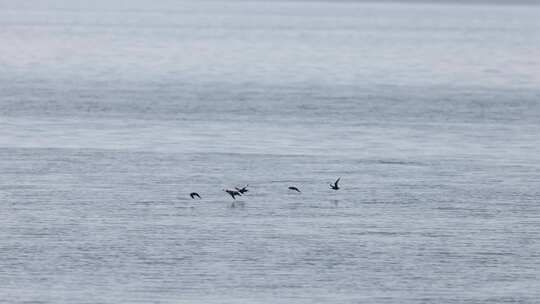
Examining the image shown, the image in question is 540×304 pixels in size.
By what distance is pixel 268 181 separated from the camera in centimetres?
4306

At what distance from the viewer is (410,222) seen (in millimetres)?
36938

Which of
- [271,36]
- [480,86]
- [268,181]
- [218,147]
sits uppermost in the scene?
[271,36]

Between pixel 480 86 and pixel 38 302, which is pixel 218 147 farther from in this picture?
pixel 480 86

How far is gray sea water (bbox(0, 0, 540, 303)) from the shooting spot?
101ft

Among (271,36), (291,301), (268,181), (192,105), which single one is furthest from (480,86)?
(271,36)

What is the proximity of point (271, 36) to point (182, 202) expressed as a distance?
151 m

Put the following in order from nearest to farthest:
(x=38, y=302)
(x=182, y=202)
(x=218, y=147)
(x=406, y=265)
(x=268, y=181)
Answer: (x=38, y=302)
(x=406, y=265)
(x=182, y=202)
(x=268, y=181)
(x=218, y=147)

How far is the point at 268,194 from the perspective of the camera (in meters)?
40.8

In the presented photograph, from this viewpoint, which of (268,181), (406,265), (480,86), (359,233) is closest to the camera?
(406,265)

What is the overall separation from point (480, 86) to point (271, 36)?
4072 inches

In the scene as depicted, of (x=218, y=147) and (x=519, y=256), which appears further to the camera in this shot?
(x=218, y=147)

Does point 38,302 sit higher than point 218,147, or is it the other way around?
point 218,147

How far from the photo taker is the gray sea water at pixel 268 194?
3088 cm

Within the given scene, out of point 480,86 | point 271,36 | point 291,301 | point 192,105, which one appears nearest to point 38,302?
point 291,301
